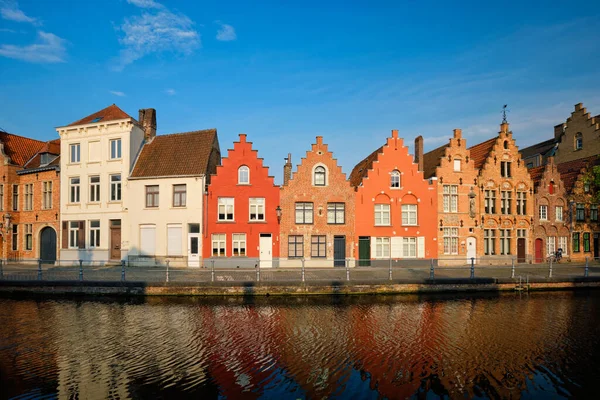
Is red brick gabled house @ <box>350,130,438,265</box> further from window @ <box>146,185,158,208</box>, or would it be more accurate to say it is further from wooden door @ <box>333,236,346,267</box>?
window @ <box>146,185,158,208</box>

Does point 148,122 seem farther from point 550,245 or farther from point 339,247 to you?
point 550,245

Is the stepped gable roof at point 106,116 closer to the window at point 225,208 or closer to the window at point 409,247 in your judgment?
the window at point 225,208

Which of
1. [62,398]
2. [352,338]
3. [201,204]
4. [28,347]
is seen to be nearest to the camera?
[62,398]

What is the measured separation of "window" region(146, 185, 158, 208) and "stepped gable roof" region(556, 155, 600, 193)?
118 feet

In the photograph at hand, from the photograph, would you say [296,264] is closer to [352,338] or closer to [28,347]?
[352,338]

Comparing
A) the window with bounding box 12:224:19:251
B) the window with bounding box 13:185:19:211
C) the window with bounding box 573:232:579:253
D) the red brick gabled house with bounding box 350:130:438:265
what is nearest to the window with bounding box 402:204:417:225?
the red brick gabled house with bounding box 350:130:438:265

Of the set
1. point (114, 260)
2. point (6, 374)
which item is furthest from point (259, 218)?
point (6, 374)

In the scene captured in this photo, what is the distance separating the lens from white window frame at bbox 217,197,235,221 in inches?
1047

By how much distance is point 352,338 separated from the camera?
1152 cm

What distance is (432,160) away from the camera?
32250 mm

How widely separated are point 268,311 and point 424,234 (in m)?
17.4

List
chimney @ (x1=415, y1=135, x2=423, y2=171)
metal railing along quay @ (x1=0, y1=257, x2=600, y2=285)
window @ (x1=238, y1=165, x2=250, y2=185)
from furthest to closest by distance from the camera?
chimney @ (x1=415, y1=135, x2=423, y2=171), window @ (x1=238, y1=165, x2=250, y2=185), metal railing along quay @ (x1=0, y1=257, x2=600, y2=285)

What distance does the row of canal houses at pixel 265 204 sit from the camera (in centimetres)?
2664

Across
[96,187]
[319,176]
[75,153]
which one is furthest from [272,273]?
[75,153]
